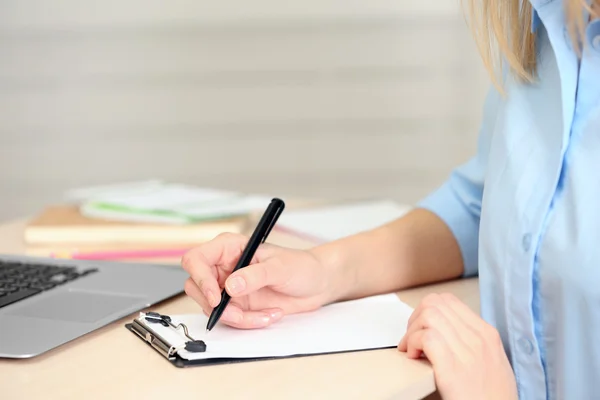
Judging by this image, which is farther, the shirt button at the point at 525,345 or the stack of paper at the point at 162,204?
the stack of paper at the point at 162,204

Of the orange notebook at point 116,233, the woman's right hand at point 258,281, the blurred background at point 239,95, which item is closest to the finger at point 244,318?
the woman's right hand at point 258,281

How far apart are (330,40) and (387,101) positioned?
0.92 feet

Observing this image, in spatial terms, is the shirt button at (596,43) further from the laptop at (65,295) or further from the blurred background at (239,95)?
the blurred background at (239,95)

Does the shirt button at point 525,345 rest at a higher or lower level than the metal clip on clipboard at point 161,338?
lower

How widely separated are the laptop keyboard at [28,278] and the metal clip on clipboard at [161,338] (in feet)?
0.59

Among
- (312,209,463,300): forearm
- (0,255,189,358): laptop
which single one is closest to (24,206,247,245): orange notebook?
(0,255,189,358): laptop

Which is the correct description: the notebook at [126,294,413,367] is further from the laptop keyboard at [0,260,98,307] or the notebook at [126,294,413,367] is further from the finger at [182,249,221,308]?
the laptop keyboard at [0,260,98,307]

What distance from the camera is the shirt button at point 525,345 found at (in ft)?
2.86

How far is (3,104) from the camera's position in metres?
2.90

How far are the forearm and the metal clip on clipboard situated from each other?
0.21 meters

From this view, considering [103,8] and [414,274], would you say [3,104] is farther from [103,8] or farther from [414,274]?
[414,274]

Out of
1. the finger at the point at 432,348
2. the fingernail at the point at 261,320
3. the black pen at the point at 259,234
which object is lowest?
the finger at the point at 432,348

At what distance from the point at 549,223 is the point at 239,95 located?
2.10 metres

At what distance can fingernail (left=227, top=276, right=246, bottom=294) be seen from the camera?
85 cm
